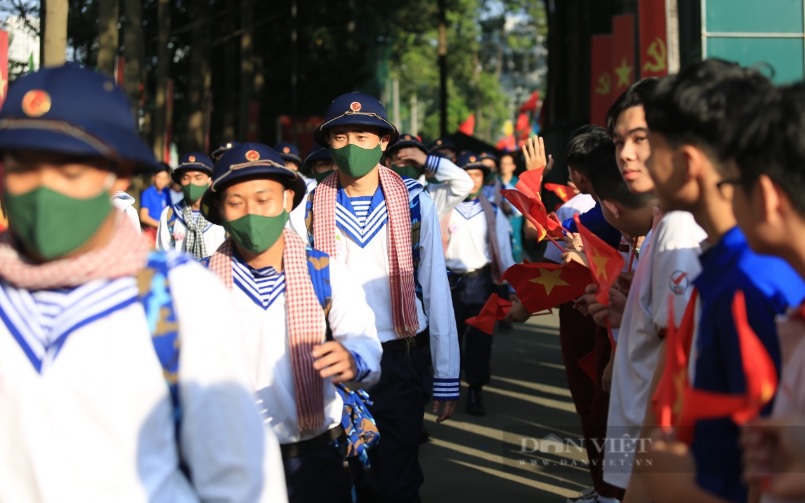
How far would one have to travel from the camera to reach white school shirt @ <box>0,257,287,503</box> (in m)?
2.50

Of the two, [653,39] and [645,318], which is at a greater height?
[653,39]

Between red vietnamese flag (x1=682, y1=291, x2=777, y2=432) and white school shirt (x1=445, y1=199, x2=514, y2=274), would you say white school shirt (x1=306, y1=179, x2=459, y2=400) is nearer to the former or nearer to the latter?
red vietnamese flag (x1=682, y1=291, x2=777, y2=432)

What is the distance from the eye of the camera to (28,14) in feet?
50.9

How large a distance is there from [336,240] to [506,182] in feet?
35.3

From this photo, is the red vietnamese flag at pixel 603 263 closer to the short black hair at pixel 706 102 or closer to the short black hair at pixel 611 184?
the short black hair at pixel 611 184

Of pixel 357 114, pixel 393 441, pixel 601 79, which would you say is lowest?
pixel 393 441

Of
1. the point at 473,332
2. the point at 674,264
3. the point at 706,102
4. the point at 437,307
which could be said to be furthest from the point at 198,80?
the point at 706,102

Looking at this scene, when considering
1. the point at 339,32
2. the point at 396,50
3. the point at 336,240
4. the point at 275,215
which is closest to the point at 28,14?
the point at 336,240

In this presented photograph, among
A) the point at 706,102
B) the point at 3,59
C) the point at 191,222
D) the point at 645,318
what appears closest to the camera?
the point at 706,102

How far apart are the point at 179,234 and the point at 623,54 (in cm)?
967

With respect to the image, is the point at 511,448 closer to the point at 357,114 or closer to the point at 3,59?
the point at 357,114

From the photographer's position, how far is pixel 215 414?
257cm

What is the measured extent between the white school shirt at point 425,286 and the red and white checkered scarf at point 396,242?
0.15 ft

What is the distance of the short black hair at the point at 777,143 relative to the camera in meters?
2.37
